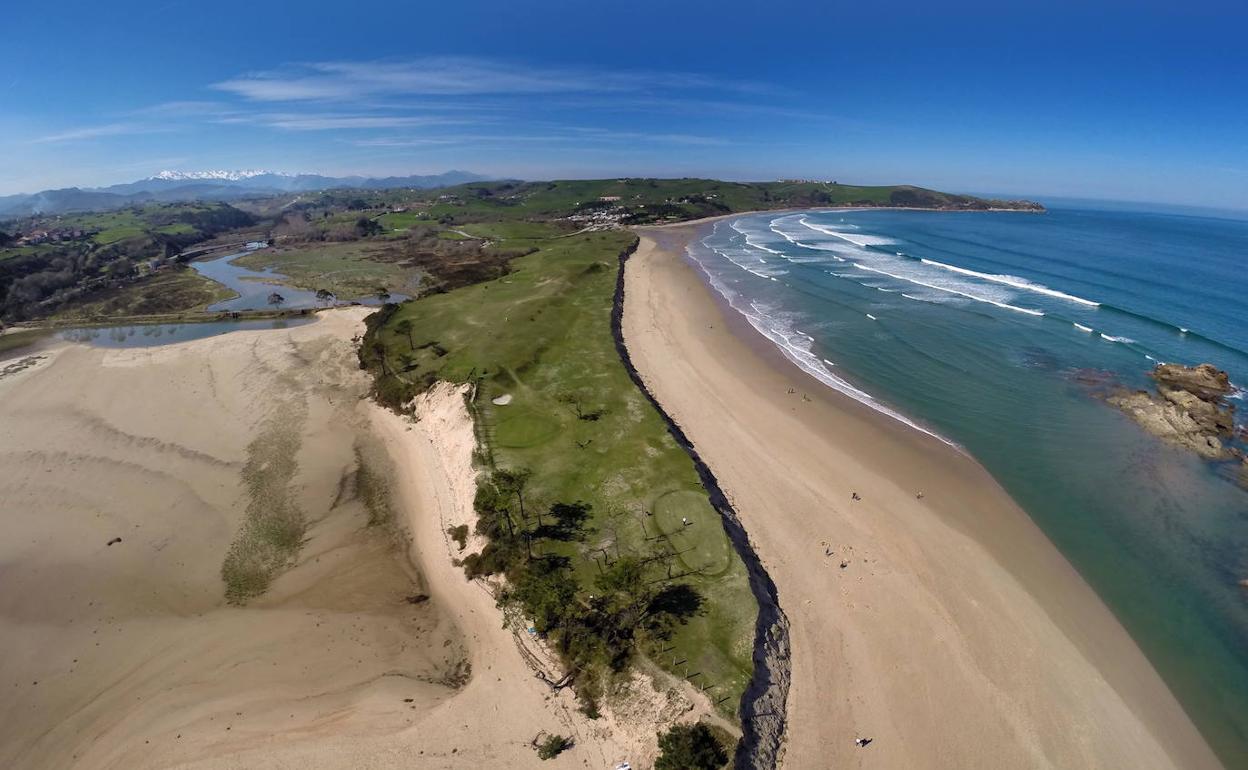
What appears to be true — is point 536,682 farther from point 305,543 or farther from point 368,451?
point 368,451

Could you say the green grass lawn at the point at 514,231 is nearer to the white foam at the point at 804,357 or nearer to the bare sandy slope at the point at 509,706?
the white foam at the point at 804,357

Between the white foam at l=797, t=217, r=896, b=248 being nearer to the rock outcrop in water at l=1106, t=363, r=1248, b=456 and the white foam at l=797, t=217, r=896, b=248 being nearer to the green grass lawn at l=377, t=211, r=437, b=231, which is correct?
the rock outcrop in water at l=1106, t=363, r=1248, b=456

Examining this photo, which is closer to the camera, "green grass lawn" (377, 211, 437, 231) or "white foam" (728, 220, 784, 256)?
"white foam" (728, 220, 784, 256)

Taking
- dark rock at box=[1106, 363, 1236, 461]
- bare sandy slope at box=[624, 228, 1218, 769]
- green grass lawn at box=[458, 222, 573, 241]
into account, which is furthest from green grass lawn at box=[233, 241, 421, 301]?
dark rock at box=[1106, 363, 1236, 461]

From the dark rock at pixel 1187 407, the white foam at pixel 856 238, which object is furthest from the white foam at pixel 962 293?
the white foam at pixel 856 238

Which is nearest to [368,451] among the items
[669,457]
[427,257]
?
[669,457]

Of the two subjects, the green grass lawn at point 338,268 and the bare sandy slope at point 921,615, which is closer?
the bare sandy slope at point 921,615
